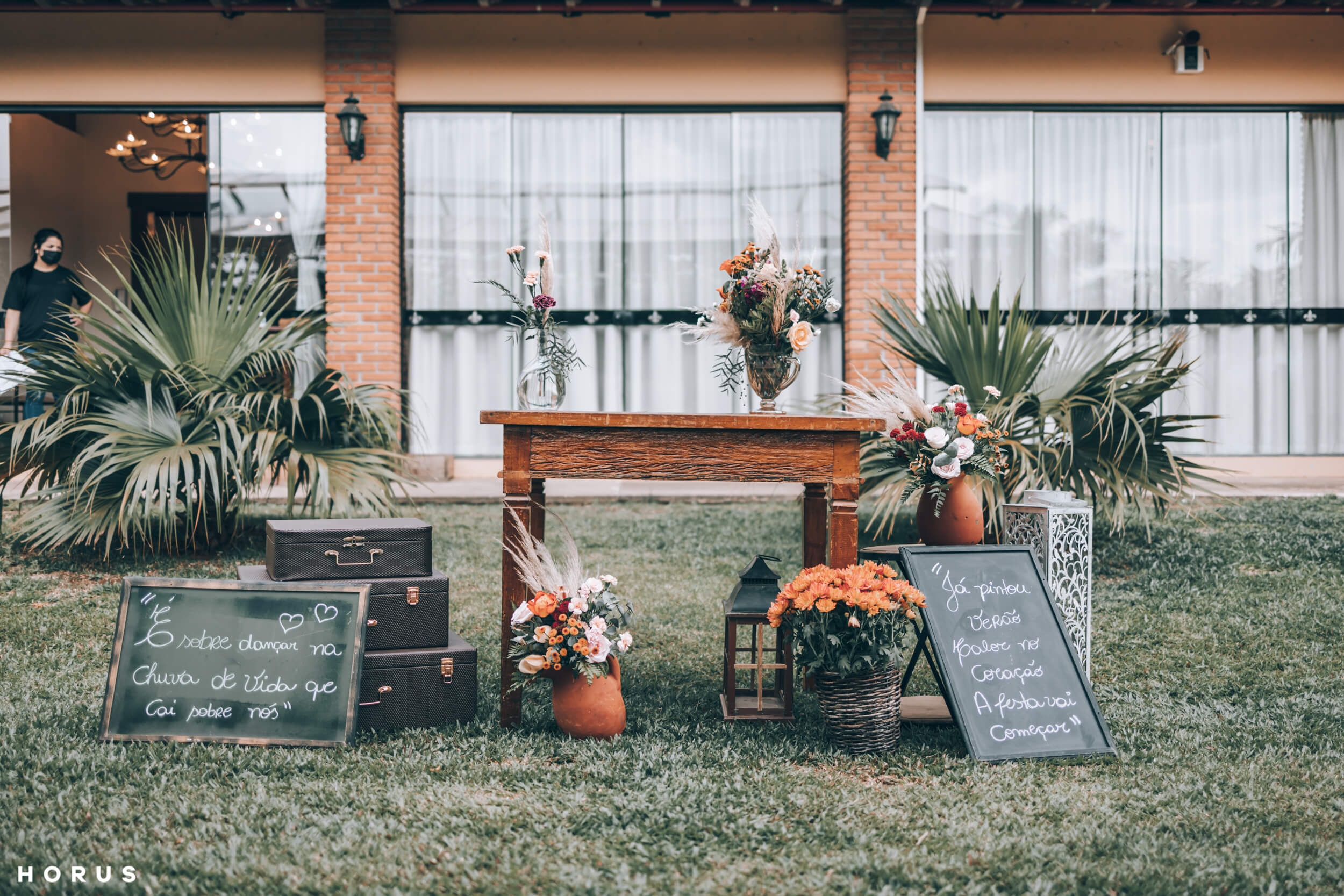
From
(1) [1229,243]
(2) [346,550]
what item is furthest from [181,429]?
(1) [1229,243]

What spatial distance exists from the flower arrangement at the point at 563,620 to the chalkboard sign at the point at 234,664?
0.43 meters

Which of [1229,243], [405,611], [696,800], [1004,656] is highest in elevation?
[1229,243]

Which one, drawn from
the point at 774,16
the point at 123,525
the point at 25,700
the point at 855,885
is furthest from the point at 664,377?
the point at 855,885

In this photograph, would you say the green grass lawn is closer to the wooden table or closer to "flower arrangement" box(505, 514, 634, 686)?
"flower arrangement" box(505, 514, 634, 686)

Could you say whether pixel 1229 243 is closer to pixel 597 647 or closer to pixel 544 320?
pixel 544 320

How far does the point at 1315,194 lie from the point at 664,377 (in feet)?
17.6

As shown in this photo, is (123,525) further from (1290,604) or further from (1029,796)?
(1290,604)

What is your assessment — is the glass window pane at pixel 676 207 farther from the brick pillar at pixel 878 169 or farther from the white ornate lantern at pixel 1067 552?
the white ornate lantern at pixel 1067 552

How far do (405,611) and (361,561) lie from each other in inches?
7.4

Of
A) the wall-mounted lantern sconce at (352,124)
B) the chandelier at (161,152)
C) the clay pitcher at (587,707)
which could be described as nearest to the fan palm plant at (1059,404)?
the clay pitcher at (587,707)

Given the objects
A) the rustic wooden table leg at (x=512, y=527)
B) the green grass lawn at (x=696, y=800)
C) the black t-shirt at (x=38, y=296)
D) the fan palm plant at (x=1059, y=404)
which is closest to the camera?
the green grass lawn at (x=696, y=800)

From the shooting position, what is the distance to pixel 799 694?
10.2ft

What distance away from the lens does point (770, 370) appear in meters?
2.98

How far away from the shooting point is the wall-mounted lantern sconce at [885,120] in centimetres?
727
